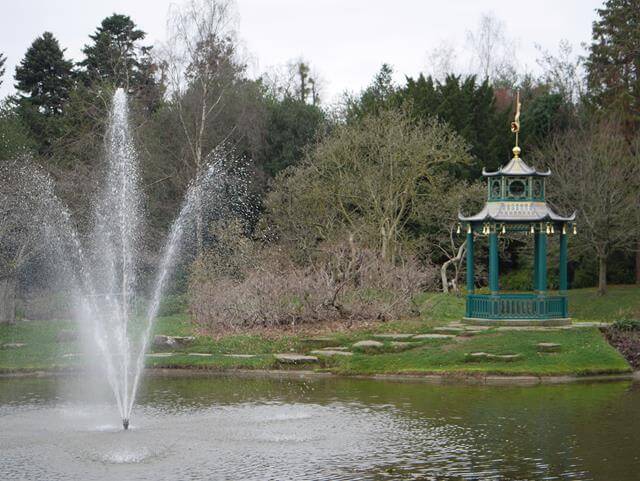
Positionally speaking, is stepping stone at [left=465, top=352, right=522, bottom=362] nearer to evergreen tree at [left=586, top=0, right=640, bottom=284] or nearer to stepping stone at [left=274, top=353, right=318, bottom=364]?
stepping stone at [left=274, top=353, right=318, bottom=364]

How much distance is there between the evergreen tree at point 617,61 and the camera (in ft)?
135

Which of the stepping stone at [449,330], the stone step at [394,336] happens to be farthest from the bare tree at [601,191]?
the stone step at [394,336]

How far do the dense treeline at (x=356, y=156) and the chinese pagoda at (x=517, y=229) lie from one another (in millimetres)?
2227

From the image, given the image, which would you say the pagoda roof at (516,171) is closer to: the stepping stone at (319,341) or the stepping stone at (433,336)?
the stepping stone at (433,336)

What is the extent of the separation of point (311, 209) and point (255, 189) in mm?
6933

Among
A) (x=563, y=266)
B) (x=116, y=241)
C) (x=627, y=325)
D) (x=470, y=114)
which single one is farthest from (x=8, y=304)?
(x=470, y=114)

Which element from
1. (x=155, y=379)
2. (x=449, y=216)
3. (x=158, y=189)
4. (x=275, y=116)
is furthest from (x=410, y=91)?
(x=155, y=379)

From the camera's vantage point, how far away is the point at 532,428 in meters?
13.3

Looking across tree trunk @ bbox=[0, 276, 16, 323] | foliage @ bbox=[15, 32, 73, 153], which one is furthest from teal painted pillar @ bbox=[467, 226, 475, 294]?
foliage @ bbox=[15, 32, 73, 153]

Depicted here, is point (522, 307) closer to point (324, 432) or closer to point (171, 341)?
point (171, 341)

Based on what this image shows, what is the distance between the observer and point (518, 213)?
24.2m

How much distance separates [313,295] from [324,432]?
399 inches

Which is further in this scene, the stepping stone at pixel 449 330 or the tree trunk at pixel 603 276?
the tree trunk at pixel 603 276

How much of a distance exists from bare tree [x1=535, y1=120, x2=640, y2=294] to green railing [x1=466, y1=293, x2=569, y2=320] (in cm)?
1234
